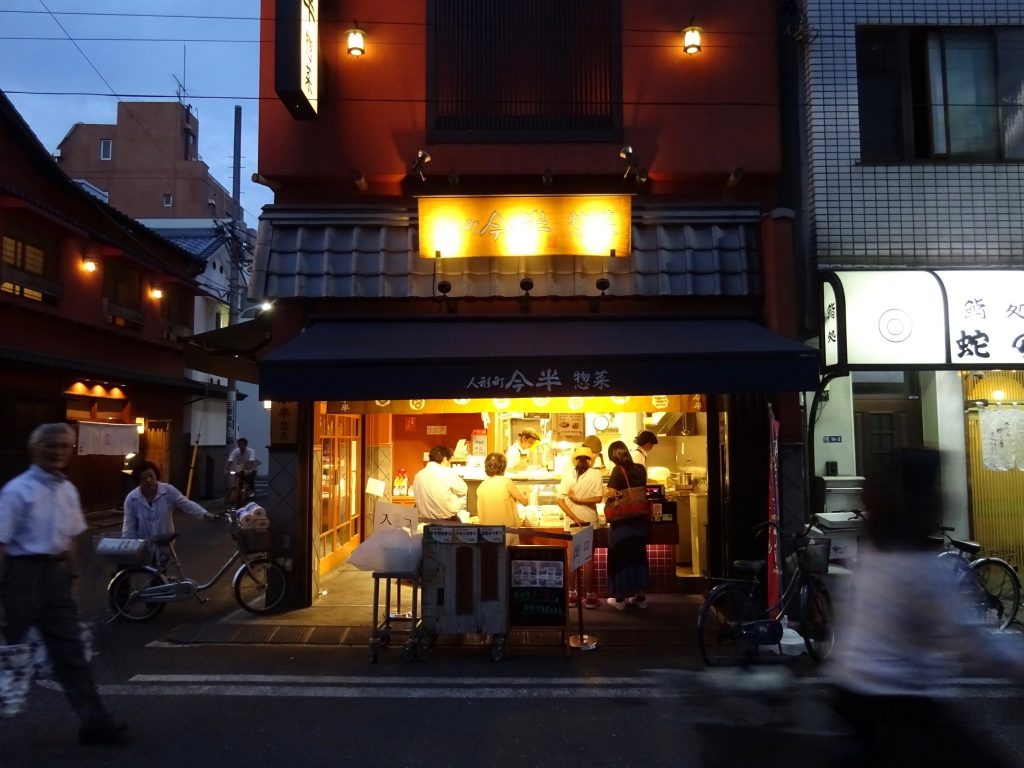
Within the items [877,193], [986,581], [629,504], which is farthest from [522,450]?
[986,581]

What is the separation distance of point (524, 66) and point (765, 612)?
7.01 meters

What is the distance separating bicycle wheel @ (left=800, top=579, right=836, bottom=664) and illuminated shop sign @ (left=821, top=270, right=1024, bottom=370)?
270 cm

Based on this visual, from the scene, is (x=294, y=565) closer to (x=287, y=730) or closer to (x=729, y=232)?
(x=287, y=730)

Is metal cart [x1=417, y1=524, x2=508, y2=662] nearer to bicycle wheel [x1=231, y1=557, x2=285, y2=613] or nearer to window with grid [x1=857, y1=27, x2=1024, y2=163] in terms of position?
bicycle wheel [x1=231, y1=557, x2=285, y2=613]

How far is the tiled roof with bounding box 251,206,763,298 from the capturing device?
855 cm

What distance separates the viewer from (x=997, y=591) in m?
8.20

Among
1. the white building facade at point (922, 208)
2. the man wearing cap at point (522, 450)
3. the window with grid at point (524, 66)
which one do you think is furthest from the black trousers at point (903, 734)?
the window with grid at point (524, 66)

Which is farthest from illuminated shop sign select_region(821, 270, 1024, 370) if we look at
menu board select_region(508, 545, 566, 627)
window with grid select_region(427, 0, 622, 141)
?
menu board select_region(508, 545, 566, 627)

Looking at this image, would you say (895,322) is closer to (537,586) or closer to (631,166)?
(631,166)

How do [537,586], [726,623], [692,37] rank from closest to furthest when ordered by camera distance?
[726,623]
[537,586]
[692,37]

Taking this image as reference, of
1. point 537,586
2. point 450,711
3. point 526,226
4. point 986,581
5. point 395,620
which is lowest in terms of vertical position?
point 450,711

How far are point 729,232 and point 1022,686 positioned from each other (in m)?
5.40

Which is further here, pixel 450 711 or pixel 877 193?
pixel 877 193


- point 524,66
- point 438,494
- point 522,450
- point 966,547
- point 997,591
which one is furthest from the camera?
point 522,450
